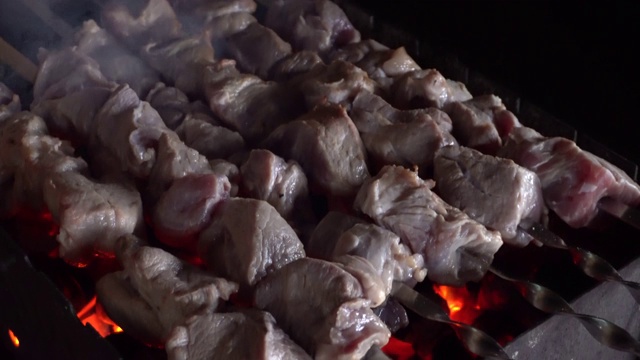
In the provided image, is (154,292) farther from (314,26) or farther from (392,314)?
(314,26)

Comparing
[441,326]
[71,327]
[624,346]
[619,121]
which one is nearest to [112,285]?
[71,327]

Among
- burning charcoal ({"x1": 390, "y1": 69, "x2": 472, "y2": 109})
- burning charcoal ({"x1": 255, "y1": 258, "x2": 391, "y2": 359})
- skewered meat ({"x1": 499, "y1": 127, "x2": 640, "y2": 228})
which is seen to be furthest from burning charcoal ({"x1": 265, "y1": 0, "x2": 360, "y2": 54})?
burning charcoal ({"x1": 255, "y1": 258, "x2": 391, "y2": 359})

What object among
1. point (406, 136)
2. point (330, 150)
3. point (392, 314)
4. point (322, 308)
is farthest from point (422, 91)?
point (322, 308)

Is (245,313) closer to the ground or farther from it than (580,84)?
farther from it

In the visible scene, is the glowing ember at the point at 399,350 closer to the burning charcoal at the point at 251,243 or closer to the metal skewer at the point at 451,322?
the metal skewer at the point at 451,322

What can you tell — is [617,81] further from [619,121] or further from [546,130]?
[546,130]

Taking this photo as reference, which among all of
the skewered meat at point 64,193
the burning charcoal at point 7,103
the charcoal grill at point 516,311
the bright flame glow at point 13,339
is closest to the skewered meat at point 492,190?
the charcoal grill at point 516,311
